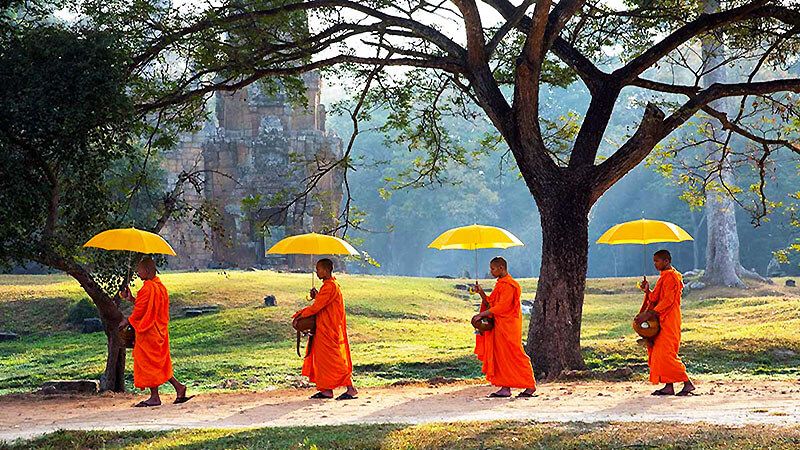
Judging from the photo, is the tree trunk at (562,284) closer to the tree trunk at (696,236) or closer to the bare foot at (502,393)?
the bare foot at (502,393)

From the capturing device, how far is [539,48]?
13.6 meters

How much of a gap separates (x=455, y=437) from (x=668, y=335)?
4142 millimetres

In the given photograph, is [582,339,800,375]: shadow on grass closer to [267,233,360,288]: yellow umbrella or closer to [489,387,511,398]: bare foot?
[489,387,511,398]: bare foot

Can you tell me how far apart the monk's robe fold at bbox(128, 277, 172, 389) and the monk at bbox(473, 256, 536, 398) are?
3720 mm

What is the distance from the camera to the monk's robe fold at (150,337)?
11562 millimetres

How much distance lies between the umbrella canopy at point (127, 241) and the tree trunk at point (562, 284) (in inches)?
205

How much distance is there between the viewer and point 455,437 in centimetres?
844

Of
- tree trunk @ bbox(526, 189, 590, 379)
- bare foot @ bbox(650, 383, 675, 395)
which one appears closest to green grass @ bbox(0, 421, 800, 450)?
bare foot @ bbox(650, 383, 675, 395)

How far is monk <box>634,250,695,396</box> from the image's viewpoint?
37.8ft

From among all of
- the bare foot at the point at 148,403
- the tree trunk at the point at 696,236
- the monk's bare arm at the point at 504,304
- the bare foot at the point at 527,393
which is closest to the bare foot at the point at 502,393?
the bare foot at the point at 527,393

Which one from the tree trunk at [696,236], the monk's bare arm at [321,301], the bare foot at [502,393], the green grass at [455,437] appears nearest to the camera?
the green grass at [455,437]

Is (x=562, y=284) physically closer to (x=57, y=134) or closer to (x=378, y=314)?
(x=57, y=134)

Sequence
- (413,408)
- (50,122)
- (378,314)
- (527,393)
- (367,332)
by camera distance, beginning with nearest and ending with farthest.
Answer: (413,408) < (50,122) < (527,393) < (367,332) < (378,314)

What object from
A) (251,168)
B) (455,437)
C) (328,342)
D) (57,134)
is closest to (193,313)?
(328,342)
